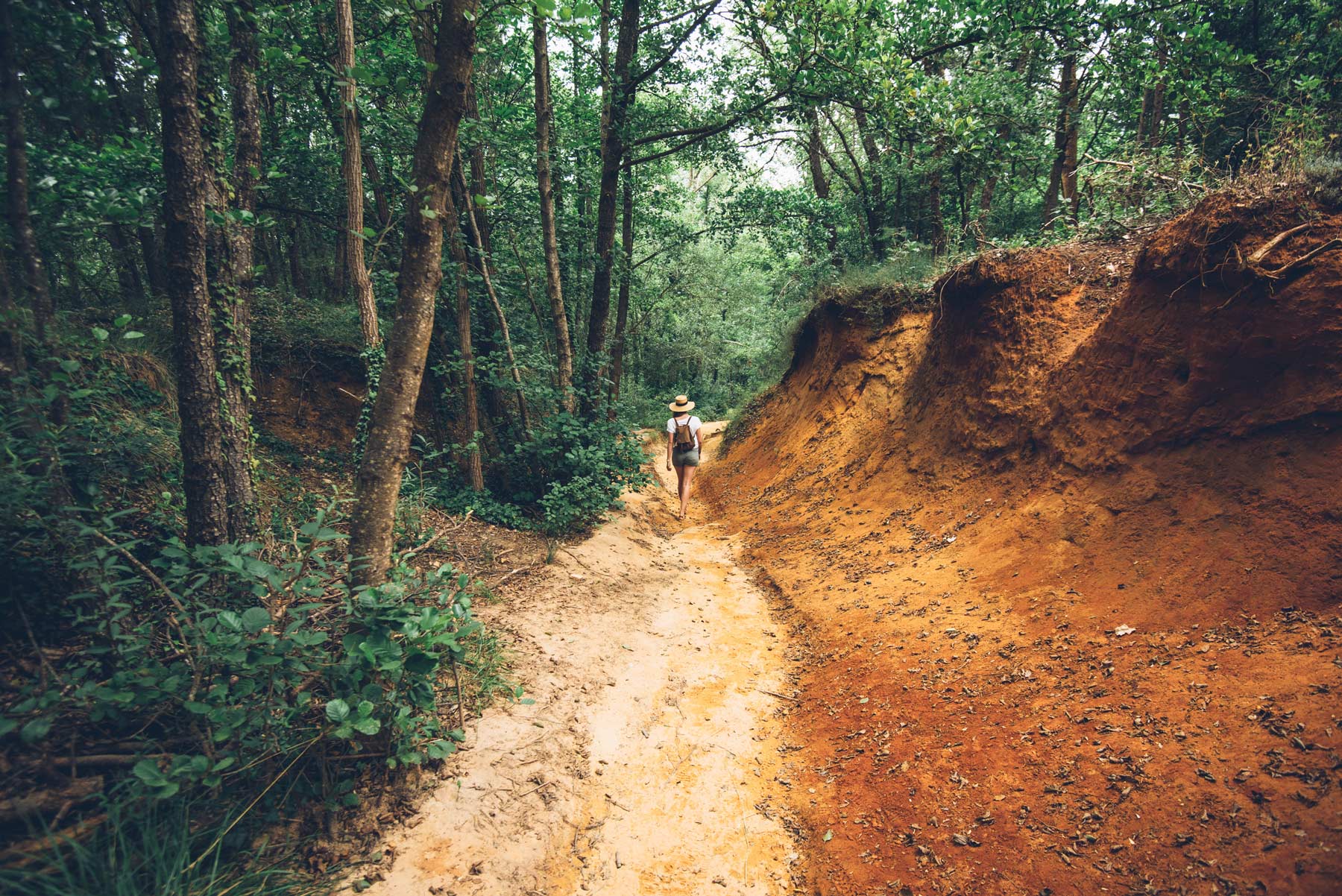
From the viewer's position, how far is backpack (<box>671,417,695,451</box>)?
31.4 ft

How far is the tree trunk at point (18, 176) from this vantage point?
109 inches

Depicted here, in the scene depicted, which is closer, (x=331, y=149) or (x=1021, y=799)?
(x=1021, y=799)

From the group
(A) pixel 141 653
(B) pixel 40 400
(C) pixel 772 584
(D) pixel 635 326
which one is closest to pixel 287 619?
(A) pixel 141 653

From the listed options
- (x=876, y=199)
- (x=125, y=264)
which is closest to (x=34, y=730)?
(x=125, y=264)

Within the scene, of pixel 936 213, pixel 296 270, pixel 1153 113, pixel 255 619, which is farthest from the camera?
→ pixel 296 270

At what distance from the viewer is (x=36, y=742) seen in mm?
2316

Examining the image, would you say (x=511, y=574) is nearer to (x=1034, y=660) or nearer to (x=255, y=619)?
(x=255, y=619)

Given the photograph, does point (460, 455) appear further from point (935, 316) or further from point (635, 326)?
point (635, 326)

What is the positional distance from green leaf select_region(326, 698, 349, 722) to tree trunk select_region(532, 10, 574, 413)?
579 centimetres

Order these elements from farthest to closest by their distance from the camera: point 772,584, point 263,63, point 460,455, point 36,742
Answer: point 460,455
point 772,584
point 263,63
point 36,742

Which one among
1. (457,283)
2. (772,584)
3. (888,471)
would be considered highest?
(457,283)

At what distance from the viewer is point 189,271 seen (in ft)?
11.1

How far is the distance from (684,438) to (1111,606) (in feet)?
21.4

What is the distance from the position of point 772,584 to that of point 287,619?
512cm
